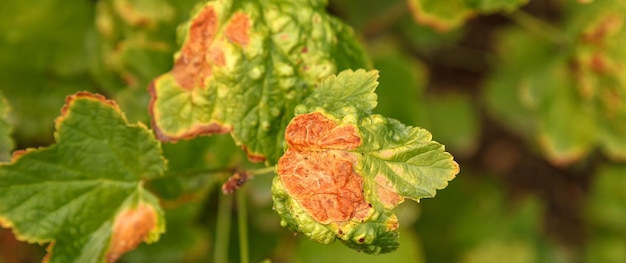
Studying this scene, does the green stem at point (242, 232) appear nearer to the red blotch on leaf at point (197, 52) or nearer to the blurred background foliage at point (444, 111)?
the blurred background foliage at point (444, 111)

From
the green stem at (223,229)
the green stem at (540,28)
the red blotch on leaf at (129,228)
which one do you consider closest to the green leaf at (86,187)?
the red blotch on leaf at (129,228)

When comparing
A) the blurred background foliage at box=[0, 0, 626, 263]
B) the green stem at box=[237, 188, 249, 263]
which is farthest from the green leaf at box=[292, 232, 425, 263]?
the green stem at box=[237, 188, 249, 263]

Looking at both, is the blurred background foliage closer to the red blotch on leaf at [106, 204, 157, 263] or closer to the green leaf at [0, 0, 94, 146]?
the green leaf at [0, 0, 94, 146]

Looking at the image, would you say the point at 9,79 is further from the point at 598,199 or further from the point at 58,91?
the point at 598,199

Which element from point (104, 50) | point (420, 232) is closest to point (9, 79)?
point (104, 50)

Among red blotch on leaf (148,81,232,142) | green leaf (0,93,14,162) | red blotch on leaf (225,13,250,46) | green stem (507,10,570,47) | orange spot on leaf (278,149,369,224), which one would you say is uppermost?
green leaf (0,93,14,162)

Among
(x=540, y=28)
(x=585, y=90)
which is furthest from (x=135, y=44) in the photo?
(x=540, y=28)

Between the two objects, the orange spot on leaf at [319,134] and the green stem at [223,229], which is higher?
Result: the orange spot on leaf at [319,134]
